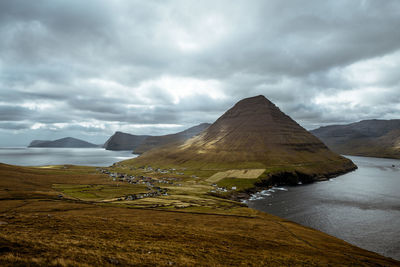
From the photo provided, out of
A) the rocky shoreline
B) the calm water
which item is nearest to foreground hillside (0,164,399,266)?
the calm water

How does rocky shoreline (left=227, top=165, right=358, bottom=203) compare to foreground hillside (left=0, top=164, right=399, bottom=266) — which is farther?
rocky shoreline (left=227, top=165, right=358, bottom=203)

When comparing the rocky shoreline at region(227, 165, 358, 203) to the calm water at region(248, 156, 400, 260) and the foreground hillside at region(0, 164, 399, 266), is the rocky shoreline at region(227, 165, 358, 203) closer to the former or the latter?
the calm water at region(248, 156, 400, 260)

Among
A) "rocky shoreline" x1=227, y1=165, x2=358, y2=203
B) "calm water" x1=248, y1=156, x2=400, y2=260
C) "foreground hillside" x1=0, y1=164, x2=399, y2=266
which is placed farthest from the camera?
"rocky shoreline" x1=227, y1=165, x2=358, y2=203

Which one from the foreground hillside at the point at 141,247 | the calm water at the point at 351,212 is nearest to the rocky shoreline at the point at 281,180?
the calm water at the point at 351,212

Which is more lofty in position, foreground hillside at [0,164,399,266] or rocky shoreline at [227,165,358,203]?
foreground hillside at [0,164,399,266]

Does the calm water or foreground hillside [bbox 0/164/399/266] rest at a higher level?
foreground hillside [bbox 0/164/399/266]

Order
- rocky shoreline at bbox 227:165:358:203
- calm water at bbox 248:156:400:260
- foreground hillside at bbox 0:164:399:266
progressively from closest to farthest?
foreground hillside at bbox 0:164:399:266
calm water at bbox 248:156:400:260
rocky shoreline at bbox 227:165:358:203

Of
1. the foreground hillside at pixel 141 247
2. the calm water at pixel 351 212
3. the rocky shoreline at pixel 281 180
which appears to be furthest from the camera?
the rocky shoreline at pixel 281 180

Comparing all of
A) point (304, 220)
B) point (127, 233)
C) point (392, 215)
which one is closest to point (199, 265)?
point (127, 233)

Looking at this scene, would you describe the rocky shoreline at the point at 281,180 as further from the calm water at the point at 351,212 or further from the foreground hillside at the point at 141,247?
the foreground hillside at the point at 141,247

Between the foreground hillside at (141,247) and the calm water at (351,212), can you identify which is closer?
the foreground hillside at (141,247)
